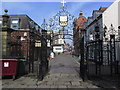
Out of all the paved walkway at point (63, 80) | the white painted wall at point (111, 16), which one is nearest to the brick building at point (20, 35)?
the paved walkway at point (63, 80)

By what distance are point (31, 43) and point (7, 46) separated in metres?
2.21

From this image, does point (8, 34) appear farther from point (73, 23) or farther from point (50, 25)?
point (73, 23)

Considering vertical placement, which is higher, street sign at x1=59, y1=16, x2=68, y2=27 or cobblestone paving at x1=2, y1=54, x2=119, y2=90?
street sign at x1=59, y1=16, x2=68, y2=27

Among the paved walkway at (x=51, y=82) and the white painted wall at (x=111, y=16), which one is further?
the white painted wall at (x=111, y=16)

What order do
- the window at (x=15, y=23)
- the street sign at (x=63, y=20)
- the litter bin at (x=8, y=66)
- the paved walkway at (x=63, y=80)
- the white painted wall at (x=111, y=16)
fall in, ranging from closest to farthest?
the paved walkway at (x=63, y=80)
the litter bin at (x=8, y=66)
the street sign at (x=63, y=20)
the white painted wall at (x=111, y=16)
the window at (x=15, y=23)

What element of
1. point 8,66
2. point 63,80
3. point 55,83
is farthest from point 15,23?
point 55,83

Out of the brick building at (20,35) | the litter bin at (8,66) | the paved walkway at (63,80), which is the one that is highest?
the brick building at (20,35)

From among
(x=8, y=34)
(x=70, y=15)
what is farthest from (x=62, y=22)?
(x=8, y=34)

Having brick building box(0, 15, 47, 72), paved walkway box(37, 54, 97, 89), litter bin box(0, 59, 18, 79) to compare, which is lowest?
paved walkway box(37, 54, 97, 89)

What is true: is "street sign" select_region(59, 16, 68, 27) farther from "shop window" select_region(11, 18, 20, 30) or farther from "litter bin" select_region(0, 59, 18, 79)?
"shop window" select_region(11, 18, 20, 30)

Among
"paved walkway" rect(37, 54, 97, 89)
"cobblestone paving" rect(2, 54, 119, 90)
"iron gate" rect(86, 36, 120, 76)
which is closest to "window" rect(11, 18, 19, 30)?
"iron gate" rect(86, 36, 120, 76)

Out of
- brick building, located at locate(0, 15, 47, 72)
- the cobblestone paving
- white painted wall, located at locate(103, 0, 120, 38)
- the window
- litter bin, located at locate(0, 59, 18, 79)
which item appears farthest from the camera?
the window

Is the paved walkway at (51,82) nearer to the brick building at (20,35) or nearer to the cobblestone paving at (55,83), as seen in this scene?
the cobblestone paving at (55,83)

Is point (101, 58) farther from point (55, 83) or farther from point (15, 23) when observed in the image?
point (15, 23)
